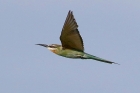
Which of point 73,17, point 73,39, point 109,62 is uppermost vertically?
point 73,17

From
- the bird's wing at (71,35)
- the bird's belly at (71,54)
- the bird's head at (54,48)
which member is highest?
the bird's wing at (71,35)

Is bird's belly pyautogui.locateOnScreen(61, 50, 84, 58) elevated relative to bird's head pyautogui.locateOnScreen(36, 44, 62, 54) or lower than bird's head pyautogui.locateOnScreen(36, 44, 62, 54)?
lower

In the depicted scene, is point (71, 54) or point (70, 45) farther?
point (70, 45)

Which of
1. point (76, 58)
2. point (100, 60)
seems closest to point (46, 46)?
point (76, 58)

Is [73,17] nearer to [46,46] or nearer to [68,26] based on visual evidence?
[68,26]

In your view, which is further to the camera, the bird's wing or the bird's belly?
the bird's belly

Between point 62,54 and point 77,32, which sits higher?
point 77,32

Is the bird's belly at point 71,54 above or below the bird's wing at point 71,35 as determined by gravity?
below
